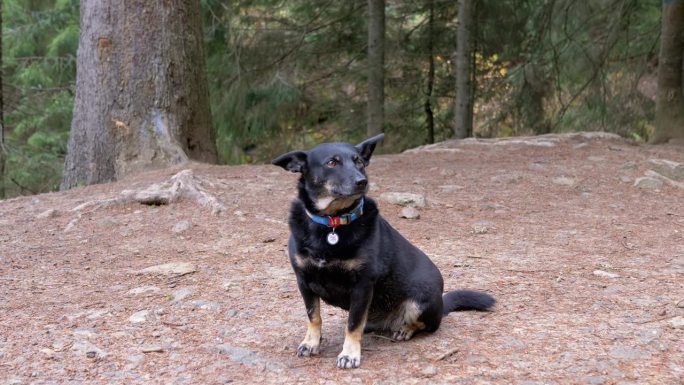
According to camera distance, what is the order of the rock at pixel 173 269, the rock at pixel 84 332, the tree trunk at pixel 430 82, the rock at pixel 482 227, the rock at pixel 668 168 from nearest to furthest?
the rock at pixel 84 332 < the rock at pixel 173 269 < the rock at pixel 482 227 < the rock at pixel 668 168 < the tree trunk at pixel 430 82

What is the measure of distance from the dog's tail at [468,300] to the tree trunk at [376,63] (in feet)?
31.3

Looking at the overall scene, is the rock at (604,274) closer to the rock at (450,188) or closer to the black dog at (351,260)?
the black dog at (351,260)

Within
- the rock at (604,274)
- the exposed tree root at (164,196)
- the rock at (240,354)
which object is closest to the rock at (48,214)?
the exposed tree root at (164,196)

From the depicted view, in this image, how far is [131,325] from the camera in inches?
161

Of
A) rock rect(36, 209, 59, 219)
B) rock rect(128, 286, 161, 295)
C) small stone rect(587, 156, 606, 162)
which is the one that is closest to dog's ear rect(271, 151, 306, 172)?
rock rect(128, 286, 161, 295)

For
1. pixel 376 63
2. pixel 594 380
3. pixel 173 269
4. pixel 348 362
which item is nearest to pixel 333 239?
pixel 348 362

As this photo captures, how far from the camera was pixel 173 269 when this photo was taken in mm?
5215

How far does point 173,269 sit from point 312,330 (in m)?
1.96

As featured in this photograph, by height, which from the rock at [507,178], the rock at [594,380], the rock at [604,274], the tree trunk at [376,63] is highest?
the tree trunk at [376,63]

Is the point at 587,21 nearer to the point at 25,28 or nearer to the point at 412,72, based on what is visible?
the point at 412,72

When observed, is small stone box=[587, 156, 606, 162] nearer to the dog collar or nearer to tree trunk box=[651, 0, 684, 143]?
tree trunk box=[651, 0, 684, 143]

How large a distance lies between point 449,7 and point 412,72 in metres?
1.76

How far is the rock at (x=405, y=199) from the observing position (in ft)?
22.9

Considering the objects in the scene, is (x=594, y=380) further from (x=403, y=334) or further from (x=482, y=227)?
(x=482, y=227)
